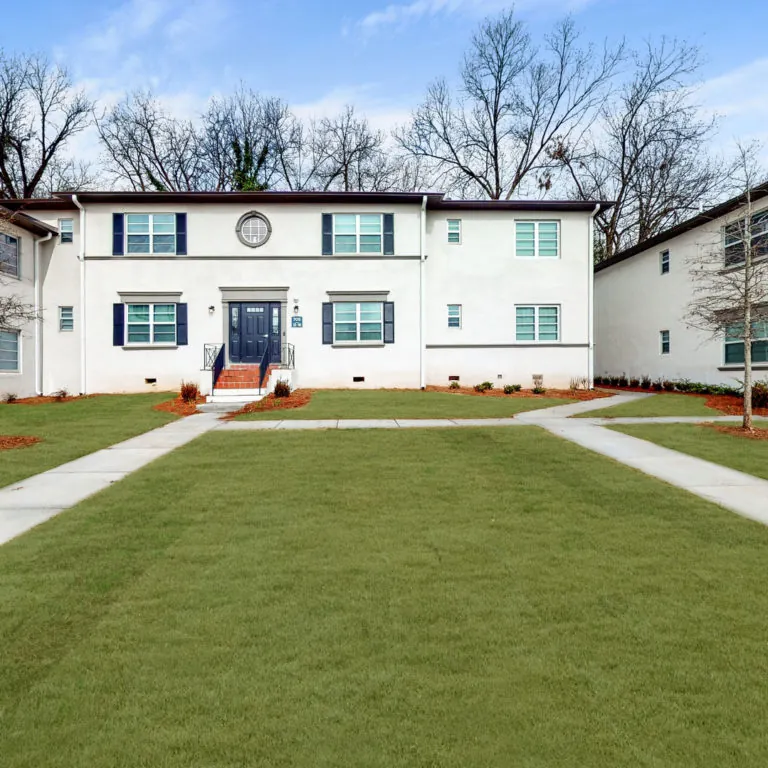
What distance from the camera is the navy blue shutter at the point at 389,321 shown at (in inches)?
822

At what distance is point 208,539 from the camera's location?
15.6 ft

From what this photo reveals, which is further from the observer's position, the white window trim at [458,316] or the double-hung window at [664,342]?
the double-hung window at [664,342]

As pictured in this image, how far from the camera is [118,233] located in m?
20.4

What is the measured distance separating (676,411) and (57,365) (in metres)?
20.9

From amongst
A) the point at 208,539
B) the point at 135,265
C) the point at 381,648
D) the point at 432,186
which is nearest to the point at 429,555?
the point at 381,648

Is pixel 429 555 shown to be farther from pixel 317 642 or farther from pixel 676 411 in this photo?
pixel 676 411

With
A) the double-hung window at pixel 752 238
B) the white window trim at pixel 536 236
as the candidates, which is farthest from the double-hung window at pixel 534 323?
the double-hung window at pixel 752 238

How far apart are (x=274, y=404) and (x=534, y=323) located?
1155 cm

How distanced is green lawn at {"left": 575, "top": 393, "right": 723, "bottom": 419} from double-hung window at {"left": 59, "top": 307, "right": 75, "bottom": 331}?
18.4 metres

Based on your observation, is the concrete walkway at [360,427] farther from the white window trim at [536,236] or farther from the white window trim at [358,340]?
the white window trim at [536,236]

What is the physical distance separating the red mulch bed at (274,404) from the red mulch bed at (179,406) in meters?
1.39

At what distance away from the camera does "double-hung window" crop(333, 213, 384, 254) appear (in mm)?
20906

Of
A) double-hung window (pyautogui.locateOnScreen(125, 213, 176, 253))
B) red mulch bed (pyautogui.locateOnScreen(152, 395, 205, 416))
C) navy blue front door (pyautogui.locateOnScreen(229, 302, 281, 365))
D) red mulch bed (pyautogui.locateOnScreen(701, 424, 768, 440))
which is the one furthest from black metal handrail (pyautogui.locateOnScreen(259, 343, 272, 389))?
red mulch bed (pyautogui.locateOnScreen(701, 424, 768, 440))

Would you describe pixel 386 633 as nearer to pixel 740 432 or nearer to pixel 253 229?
pixel 740 432
